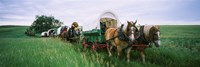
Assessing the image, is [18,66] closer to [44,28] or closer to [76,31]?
[76,31]

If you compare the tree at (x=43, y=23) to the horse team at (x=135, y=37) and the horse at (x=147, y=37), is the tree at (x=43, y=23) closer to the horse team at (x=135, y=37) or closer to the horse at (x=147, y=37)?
the horse team at (x=135, y=37)

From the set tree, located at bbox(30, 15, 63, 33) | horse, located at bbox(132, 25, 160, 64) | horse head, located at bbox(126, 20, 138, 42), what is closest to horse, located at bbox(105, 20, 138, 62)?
horse head, located at bbox(126, 20, 138, 42)

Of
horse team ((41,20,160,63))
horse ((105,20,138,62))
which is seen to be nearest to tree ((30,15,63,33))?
horse ((105,20,138,62))

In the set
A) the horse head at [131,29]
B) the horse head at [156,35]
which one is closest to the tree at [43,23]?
the horse head at [131,29]

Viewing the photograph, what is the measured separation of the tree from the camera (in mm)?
66000

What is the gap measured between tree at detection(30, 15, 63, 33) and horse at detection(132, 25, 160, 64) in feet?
194

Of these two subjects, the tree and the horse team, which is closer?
the horse team

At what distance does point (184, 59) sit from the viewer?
9461 millimetres

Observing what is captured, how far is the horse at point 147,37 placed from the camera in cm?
804

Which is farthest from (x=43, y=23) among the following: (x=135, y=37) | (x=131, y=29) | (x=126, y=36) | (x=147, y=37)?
(x=131, y=29)

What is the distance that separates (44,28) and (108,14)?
187ft

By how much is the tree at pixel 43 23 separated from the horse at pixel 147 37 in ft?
194

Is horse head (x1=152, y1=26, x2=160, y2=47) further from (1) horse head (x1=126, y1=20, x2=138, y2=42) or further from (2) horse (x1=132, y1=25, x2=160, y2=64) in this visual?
(1) horse head (x1=126, y1=20, x2=138, y2=42)

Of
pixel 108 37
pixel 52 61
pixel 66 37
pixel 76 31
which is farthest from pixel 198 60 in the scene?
pixel 66 37
